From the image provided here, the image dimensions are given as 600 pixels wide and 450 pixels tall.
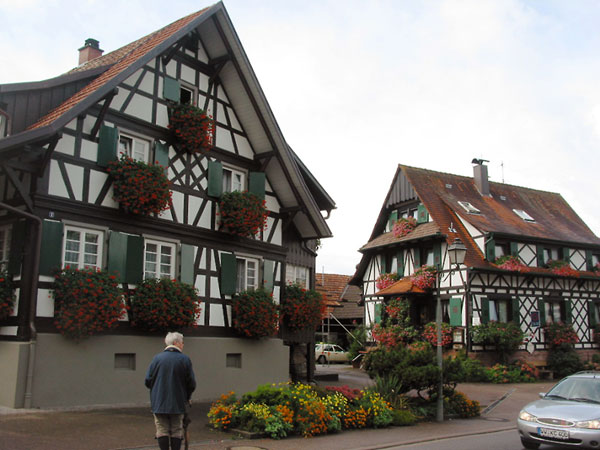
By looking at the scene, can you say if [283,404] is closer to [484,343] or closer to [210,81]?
[210,81]

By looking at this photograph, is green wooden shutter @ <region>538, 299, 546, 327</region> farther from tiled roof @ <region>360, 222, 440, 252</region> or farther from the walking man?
the walking man

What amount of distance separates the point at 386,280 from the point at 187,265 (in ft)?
62.5

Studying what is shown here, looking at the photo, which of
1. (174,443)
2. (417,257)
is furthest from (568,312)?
(174,443)

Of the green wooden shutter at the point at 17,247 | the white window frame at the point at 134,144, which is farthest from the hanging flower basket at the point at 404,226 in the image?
the green wooden shutter at the point at 17,247

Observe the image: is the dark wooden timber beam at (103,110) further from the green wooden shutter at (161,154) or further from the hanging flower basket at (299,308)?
the hanging flower basket at (299,308)

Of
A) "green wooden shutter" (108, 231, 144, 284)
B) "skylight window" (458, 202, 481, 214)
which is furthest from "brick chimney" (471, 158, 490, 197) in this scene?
"green wooden shutter" (108, 231, 144, 284)

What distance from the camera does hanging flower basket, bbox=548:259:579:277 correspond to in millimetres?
31641

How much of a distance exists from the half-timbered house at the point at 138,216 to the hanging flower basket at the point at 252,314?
12.4 inches

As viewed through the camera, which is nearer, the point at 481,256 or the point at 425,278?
the point at 481,256

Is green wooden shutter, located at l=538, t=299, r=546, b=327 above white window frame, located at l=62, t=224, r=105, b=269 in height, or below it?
below

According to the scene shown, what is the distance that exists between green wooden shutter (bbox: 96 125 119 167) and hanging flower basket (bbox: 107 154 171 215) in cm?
19

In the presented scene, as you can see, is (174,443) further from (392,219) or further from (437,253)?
(392,219)

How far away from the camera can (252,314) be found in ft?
59.1

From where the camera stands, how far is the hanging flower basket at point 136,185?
15.2m
